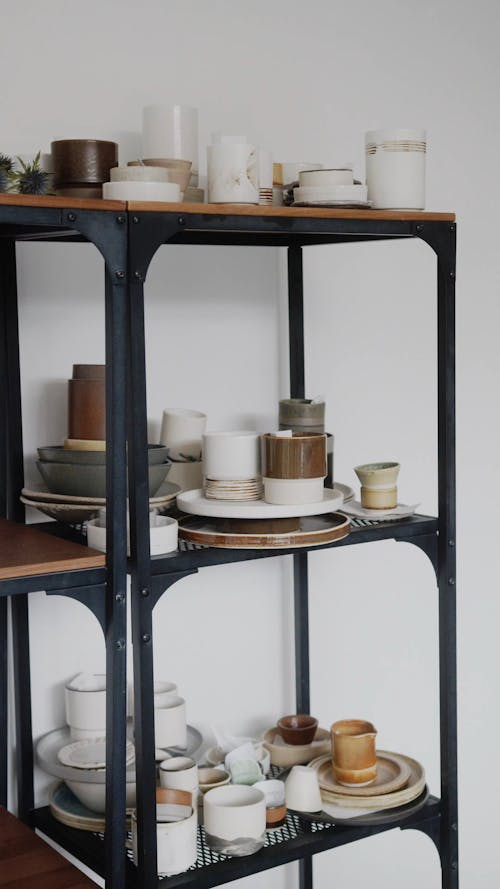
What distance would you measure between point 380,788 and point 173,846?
46 centimetres

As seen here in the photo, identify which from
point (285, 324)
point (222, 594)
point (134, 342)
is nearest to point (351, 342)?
point (285, 324)

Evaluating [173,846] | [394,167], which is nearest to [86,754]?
[173,846]

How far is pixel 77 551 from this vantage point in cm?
188

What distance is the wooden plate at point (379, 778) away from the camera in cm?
227

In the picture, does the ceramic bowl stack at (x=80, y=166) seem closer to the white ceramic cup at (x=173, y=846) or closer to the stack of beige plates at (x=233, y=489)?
the stack of beige plates at (x=233, y=489)

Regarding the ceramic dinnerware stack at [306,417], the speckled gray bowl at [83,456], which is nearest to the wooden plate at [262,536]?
the speckled gray bowl at [83,456]

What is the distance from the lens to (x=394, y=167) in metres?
2.09

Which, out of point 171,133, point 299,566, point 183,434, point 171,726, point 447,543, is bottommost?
point 171,726

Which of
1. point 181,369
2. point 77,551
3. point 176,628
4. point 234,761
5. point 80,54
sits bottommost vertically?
point 234,761

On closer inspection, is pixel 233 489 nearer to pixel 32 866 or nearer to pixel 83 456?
pixel 83 456

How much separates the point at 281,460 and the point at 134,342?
363 mm

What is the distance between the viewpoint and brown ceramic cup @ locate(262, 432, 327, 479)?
2039mm

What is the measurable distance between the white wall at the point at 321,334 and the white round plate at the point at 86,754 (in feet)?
0.53

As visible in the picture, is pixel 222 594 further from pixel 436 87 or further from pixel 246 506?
Result: pixel 436 87
